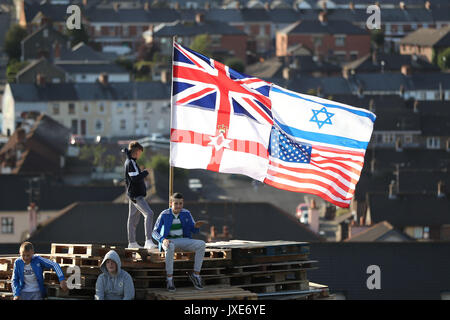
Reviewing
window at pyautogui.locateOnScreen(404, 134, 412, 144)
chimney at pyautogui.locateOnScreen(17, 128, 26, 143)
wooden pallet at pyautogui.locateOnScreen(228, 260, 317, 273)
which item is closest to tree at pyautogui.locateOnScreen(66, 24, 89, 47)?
window at pyautogui.locateOnScreen(404, 134, 412, 144)

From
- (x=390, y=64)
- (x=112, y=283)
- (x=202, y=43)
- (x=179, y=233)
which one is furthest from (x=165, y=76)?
(x=112, y=283)

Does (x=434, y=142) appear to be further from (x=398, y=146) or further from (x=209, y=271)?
(x=209, y=271)

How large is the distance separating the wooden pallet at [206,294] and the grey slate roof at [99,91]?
131194mm

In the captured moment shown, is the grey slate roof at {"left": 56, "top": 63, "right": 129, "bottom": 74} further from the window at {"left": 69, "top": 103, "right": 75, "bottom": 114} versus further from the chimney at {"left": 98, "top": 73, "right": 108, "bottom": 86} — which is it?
the window at {"left": 69, "top": 103, "right": 75, "bottom": 114}

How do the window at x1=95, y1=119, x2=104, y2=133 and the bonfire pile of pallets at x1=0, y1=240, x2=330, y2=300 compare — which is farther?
the window at x1=95, y1=119, x2=104, y2=133

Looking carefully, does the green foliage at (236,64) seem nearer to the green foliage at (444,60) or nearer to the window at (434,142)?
the green foliage at (444,60)

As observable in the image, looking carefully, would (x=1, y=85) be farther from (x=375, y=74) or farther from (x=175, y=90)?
(x=175, y=90)

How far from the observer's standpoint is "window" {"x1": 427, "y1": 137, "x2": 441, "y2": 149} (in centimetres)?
14389

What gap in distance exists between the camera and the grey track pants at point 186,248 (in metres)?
26.3

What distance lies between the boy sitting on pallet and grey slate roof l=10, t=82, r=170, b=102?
428 feet

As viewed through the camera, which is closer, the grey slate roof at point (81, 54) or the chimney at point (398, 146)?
the chimney at point (398, 146)

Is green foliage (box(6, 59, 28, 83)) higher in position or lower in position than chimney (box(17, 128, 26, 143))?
higher

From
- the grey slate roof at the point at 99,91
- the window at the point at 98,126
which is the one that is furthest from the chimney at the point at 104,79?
the window at the point at 98,126
